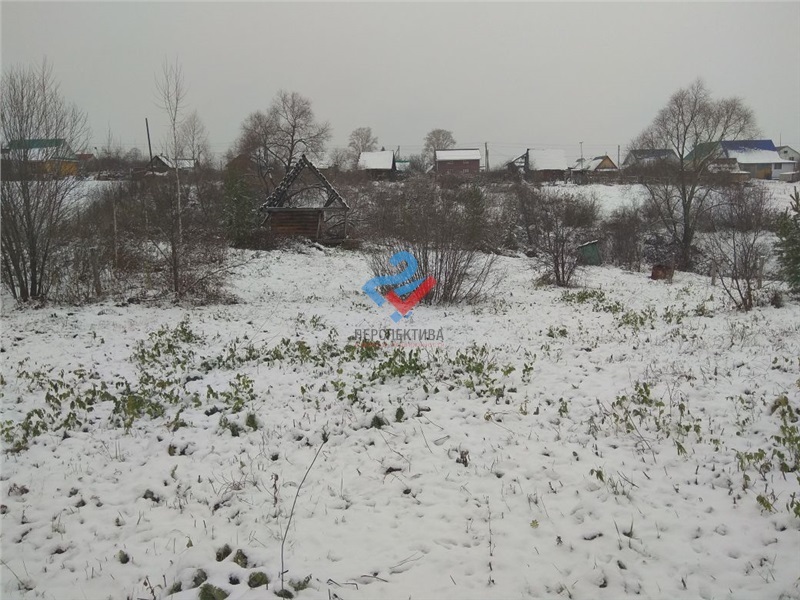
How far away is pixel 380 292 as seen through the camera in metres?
14.5

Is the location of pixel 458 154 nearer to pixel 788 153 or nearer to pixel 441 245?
pixel 441 245

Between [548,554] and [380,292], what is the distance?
1135 centimetres

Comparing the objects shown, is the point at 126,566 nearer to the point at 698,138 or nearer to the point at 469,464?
the point at 469,464

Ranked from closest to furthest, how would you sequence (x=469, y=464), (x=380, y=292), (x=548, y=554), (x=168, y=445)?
(x=548, y=554), (x=469, y=464), (x=168, y=445), (x=380, y=292)

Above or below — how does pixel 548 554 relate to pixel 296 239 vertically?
below

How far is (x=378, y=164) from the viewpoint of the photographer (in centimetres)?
5531

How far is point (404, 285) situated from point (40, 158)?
36.3 ft

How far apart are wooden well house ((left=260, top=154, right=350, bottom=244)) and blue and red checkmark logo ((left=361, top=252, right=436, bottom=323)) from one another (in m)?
11.6

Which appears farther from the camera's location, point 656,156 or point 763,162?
point 763,162

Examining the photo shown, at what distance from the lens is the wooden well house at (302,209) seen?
82.9ft

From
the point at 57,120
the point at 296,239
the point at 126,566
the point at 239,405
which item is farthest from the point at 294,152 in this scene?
the point at 126,566

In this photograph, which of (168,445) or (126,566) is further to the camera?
(168,445)

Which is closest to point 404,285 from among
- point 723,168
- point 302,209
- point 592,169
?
point 302,209

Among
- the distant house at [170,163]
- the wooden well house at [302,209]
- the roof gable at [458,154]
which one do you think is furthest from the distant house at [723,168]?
the roof gable at [458,154]
